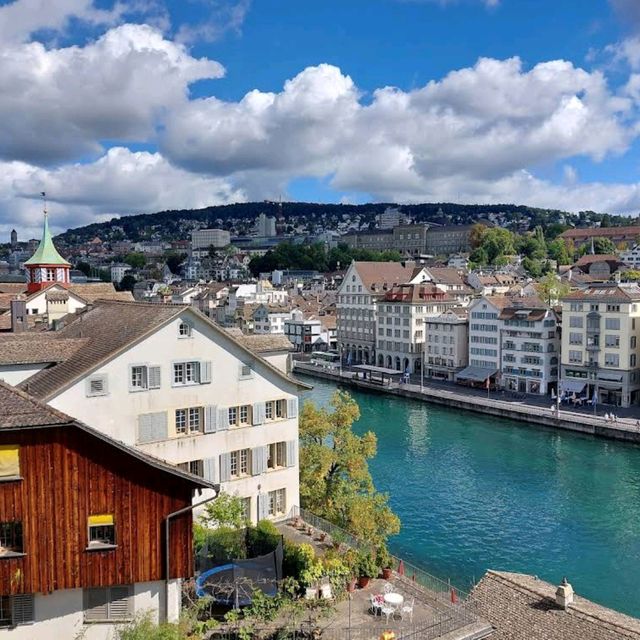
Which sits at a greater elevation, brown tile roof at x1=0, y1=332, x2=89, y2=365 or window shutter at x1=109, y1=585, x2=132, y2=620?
brown tile roof at x1=0, y1=332, x2=89, y2=365

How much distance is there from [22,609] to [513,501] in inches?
1268

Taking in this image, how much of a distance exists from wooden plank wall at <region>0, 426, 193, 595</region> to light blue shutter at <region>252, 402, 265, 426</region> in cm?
940

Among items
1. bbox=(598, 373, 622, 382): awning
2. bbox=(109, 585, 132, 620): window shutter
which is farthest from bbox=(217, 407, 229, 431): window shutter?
bbox=(598, 373, 622, 382): awning

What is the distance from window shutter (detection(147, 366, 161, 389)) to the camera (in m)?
21.2

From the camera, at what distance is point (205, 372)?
72.8 ft

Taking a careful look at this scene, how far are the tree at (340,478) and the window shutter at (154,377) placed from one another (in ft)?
27.5

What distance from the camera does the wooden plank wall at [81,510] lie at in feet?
42.5

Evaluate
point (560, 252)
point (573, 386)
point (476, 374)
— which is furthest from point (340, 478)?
point (560, 252)

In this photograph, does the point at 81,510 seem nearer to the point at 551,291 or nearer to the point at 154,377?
the point at 154,377

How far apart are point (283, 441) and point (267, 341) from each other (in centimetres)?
363

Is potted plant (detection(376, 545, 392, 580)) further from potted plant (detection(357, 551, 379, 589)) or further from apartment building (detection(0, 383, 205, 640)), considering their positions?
apartment building (detection(0, 383, 205, 640))

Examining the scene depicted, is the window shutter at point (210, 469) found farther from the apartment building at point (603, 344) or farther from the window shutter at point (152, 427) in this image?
the apartment building at point (603, 344)

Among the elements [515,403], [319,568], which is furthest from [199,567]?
[515,403]

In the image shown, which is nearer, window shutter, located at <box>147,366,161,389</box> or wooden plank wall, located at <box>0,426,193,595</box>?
wooden plank wall, located at <box>0,426,193,595</box>
